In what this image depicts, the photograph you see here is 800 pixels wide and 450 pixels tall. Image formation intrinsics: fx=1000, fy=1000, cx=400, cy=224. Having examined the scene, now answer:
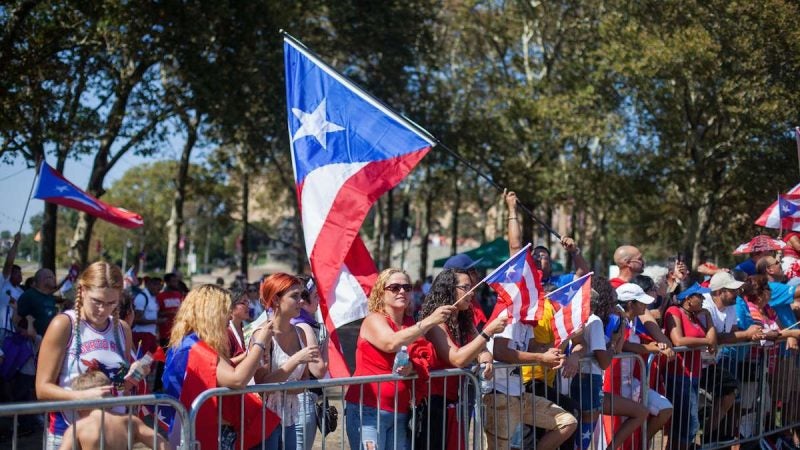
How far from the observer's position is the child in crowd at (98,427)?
4.80m

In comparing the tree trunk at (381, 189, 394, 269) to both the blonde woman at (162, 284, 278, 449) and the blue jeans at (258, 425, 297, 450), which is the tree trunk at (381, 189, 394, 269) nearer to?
the blue jeans at (258, 425, 297, 450)

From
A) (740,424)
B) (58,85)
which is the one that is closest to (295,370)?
(740,424)

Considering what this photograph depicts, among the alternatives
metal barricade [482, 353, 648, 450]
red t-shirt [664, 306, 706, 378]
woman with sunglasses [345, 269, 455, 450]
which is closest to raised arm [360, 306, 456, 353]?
woman with sunglasses [345, 269, 455, 450]

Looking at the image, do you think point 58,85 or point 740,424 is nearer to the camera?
point 740,424

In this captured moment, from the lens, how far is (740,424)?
938cm

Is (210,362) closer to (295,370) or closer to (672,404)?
(295,370)

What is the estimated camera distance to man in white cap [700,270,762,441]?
9109 millimetres

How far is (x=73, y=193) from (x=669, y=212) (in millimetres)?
31543

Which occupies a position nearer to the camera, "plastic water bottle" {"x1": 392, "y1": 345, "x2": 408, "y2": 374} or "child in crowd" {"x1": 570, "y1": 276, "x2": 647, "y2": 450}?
"plastic water bottle" {"x1": 392, "y1": 345, "x2": 408, "y2": 374}

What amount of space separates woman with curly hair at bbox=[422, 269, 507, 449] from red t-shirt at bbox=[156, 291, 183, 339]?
7560 millimetres

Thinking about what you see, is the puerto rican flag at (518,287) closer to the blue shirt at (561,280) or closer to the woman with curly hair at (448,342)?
the woman with curly hair at (448,342)

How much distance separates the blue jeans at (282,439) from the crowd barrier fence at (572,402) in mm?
71

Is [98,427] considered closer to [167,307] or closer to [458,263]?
[458,263]

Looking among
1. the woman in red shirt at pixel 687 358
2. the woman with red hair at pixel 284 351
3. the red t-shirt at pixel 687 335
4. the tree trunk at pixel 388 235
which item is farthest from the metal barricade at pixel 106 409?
the tree trunk at pixel 388 235
